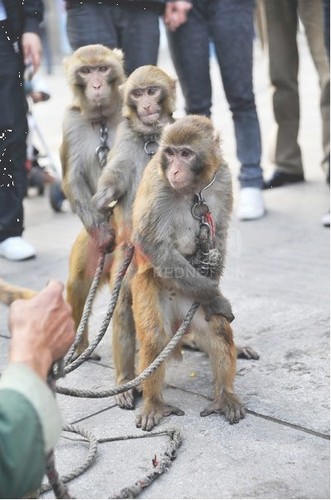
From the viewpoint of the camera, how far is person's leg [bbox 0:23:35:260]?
6023 millimetres

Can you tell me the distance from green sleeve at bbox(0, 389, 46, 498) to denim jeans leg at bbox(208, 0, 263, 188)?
16.1 ft

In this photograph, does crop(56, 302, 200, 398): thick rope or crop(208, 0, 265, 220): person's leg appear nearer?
crop(56, 302, 200, 398): thick rope

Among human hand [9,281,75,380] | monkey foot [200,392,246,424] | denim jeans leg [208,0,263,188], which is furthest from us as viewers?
denim jeans leg [208,0,263,188]

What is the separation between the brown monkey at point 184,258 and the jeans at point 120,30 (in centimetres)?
193

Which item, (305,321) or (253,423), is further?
(305,321)

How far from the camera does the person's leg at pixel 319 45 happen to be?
23.2 ft

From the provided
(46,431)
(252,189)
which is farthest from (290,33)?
(46,431)

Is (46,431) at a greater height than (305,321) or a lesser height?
greater

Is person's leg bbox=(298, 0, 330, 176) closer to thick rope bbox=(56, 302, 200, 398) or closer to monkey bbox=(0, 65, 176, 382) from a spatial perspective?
monkey bbox=(0, 65, 176, 382)

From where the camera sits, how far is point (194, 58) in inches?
263

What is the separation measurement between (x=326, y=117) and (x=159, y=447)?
4274 millimetres

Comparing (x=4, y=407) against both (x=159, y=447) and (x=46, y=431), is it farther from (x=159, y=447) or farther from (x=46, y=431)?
(x=159, y=447)

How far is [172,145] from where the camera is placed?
3645 mm

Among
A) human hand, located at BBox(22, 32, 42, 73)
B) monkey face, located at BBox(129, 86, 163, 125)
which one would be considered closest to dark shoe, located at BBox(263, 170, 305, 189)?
human hand, located at BBox(22, 32, 42, 73)
